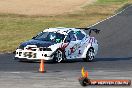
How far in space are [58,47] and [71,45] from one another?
1089 mm

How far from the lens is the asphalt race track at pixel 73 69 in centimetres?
1716

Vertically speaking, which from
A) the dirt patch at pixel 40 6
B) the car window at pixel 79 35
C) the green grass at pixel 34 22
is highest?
the dirt patch at pixel 40 6

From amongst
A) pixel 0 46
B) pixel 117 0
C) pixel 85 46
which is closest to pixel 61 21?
pixel 0 46

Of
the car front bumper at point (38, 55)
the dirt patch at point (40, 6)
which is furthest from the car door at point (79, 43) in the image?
the dirt patch at point (40, 6)

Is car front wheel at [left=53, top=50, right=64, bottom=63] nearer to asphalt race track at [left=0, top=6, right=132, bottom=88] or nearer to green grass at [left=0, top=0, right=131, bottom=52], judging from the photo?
asphalt race track at [left=0, top=6, right=132, bottom=88]

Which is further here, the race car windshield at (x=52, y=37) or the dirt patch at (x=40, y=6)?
the dirt patch at (x=40, y=6)

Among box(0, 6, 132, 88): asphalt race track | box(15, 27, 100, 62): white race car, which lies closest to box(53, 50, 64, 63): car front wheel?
box(15, 27, 100, 62): white race car

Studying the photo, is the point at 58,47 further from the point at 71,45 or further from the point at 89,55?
the point at 89,55

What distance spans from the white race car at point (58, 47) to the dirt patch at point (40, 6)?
94.7ft

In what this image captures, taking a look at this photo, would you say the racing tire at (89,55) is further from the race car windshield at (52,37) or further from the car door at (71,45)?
the race car windshield at (52,37)

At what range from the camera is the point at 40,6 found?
213ft

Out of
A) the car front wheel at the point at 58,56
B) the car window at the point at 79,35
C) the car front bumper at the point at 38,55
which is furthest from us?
the car window at the point at 79,35

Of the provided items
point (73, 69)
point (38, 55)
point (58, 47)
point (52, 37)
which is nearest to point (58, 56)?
point (58, 47)

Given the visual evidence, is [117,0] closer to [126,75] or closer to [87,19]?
[87,19]
